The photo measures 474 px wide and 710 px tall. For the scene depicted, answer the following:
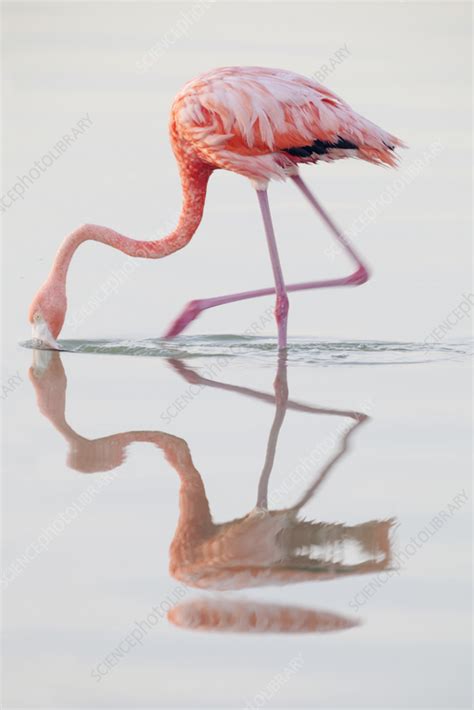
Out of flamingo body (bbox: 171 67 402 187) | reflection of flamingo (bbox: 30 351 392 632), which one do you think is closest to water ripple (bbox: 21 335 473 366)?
flamingo body (bbox: 171 67 402 187)

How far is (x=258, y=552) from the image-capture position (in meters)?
4.75

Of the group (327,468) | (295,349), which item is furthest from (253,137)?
(327,468)

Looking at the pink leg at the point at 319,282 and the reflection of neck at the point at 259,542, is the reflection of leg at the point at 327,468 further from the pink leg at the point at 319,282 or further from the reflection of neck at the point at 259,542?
the pink leg at the point at 319,282

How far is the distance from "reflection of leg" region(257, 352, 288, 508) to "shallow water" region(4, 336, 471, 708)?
0.05ft

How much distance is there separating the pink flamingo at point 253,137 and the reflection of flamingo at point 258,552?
9.23ft

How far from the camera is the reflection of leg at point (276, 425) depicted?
5363 millimetres

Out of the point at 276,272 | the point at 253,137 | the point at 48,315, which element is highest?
the point at 253,137

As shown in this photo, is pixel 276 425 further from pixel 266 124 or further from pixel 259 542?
pixel 266 124

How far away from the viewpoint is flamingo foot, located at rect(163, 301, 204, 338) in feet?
28.2

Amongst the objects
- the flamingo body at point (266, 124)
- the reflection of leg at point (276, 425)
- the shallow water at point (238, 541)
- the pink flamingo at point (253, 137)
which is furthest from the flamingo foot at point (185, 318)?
the shallow water at point (238, 541)

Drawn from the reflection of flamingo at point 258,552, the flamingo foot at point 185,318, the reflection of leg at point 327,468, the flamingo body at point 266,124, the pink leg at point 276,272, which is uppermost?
the flamingo body at point 266,124

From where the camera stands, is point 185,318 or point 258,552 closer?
point 258,552

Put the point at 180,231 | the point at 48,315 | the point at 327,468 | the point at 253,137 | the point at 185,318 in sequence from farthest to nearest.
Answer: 1. the point at 180,231
2. the point at 185,318
3. the point at 253,137
4. the point at 48,315
5. the point at 327,468

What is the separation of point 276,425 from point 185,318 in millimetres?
2354
